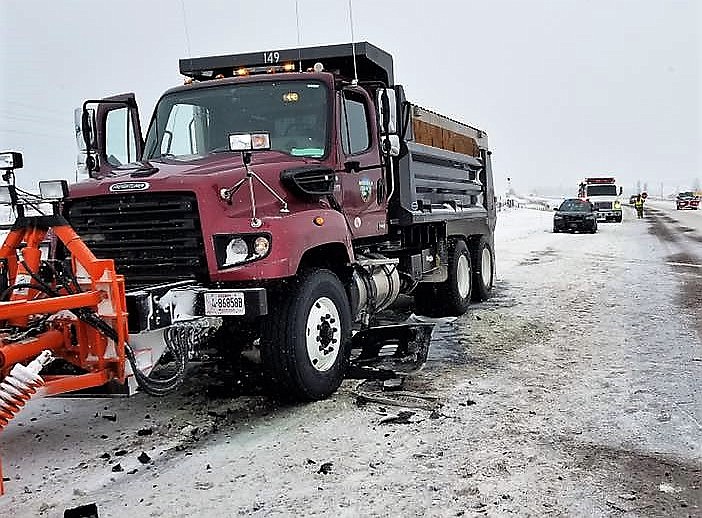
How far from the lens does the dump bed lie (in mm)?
7922

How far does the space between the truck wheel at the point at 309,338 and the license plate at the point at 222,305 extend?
0.53m

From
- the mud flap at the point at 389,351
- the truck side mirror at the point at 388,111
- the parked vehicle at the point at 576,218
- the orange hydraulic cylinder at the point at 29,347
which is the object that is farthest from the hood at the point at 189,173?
the parked vehicle at the point at 576,218

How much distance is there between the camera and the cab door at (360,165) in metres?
6.71

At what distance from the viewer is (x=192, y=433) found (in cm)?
516

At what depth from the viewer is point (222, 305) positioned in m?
5.02

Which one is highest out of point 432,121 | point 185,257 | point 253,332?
point 432,121

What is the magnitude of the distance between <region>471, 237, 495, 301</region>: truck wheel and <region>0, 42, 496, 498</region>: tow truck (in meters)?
2.29

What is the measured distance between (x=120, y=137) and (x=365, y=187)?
7.53 ft

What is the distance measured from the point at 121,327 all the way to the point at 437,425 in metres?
2.18

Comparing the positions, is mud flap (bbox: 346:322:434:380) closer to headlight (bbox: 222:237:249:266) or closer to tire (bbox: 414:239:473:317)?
headlight (bbox: 222:237:249:266)

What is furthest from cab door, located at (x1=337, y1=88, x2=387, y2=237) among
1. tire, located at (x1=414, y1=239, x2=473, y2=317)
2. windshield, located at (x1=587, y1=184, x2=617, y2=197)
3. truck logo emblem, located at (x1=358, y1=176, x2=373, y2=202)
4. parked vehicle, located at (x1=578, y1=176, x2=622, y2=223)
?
windshield, located at (x1=587, y1=184, x2=617, y2=197)

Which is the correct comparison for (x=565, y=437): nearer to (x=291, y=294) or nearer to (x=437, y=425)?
(x=437, y=425)

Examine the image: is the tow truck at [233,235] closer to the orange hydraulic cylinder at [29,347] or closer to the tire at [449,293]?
the orange hydraulic cylinder at [29,347]

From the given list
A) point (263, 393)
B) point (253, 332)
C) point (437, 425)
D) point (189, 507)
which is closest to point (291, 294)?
point (253, 332)
